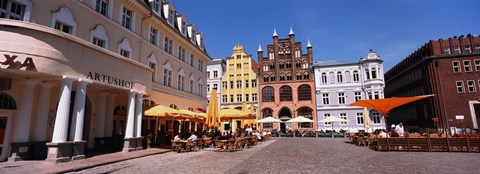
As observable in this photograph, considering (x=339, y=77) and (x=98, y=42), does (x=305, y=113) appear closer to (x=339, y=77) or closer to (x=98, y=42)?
(x=339, y=77)

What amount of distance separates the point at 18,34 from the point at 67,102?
114 inches

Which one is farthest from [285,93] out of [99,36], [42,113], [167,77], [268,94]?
[42,113]

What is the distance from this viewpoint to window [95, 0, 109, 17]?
15002mm

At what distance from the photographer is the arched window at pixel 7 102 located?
1062 cm

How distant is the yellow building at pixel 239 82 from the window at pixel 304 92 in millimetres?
7215

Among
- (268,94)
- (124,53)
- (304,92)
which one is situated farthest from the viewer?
(268,94)

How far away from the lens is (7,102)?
426 inches

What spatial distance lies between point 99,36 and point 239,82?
106ft

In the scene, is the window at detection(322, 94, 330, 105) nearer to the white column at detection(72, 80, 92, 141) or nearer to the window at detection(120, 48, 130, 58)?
the window at detection(120, 48, 130, 58)

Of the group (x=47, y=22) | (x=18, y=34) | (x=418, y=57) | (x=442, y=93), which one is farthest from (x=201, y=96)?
(x=418, y=57)

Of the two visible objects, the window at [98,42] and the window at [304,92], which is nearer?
the window at [98,42]

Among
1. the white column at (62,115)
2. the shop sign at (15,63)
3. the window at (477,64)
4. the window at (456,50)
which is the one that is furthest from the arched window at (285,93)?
the shop sign at (15,63)

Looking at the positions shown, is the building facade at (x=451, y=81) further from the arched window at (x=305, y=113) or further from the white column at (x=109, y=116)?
the white column at (x=109, y=116)

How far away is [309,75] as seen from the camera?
44.4 metres
